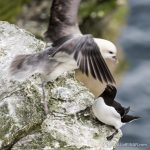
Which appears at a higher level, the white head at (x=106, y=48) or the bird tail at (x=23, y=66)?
the white head at (x=106, y=48)

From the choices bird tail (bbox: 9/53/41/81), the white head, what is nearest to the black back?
the white head

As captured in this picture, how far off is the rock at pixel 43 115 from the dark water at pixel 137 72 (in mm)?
9139

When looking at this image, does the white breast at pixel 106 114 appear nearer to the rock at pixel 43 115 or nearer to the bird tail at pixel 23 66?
the rock at pixel 43 115

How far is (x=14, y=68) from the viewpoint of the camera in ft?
26.6

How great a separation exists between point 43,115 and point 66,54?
0.74 metres

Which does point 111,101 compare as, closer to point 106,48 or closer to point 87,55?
point 106,48

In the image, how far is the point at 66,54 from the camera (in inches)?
309

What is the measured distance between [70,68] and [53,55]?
0.93 feet

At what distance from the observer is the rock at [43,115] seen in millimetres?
7340

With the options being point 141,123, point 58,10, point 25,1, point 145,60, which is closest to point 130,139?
point 141,123

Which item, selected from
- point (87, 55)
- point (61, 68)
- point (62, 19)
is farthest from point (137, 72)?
point (87, 55)

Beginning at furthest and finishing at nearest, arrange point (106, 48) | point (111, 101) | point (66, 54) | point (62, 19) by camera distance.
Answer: point (62, 19) < point (106, 48) < point (111, 101) < point (66, 54)

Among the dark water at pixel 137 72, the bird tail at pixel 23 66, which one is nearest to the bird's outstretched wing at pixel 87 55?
the bird tail at pixel 23 66

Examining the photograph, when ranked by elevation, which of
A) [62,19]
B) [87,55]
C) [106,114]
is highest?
[87,55]
